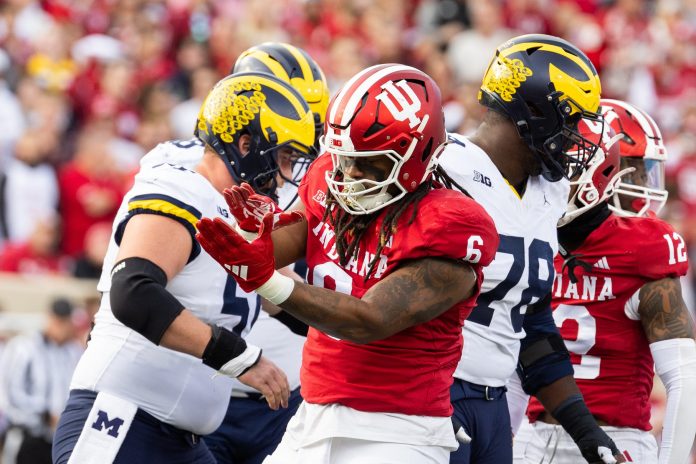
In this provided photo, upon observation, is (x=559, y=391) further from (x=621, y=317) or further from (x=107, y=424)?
(x=107, y=424)

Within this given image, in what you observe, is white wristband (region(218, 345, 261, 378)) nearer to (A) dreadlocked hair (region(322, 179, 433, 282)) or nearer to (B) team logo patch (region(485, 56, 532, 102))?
(A) dreadlocked hair (region(322, 179, 433, 282))

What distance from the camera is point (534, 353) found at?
4.24 meters

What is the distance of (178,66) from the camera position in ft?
39.9

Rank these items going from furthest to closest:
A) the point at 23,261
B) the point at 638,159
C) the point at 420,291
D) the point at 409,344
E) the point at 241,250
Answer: the point at 23,261
the point at 638,159
the point at 409,344
the point at 420,291
the point at 241,250

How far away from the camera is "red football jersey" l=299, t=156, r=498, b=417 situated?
3252 mm

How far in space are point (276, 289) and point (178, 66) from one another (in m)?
9.34

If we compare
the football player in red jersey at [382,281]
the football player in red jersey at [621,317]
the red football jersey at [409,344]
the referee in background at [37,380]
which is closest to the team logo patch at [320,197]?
the football player in red jersey at [382,281]

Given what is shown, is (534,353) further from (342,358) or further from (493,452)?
(342,358)

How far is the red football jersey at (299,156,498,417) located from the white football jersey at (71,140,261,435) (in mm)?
609

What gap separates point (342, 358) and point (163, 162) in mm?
1326

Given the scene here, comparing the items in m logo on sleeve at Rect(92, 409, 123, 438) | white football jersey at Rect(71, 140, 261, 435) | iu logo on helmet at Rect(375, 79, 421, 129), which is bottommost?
m logo on sleeve at Rect(92, 409, 123, 438)

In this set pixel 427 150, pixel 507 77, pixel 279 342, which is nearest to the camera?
pixel 427 150

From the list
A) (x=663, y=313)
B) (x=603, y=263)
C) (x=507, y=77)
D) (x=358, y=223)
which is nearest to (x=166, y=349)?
(x=358, y=223)

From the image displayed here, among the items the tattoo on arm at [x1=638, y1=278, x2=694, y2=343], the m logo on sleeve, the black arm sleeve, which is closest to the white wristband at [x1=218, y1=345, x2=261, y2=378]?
the m logo on sleeve
